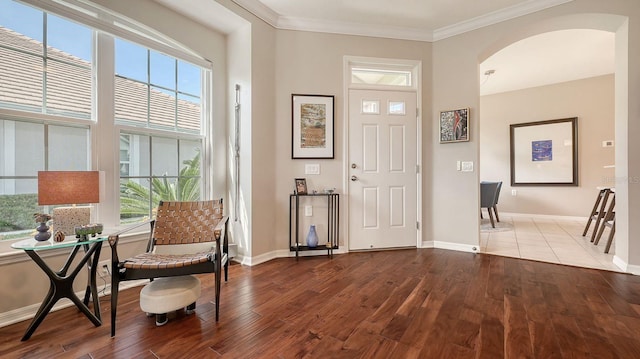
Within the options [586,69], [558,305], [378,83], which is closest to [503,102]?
[586,69]

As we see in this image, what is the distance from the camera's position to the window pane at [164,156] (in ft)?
8.68

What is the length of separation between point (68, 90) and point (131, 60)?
1.92 feet

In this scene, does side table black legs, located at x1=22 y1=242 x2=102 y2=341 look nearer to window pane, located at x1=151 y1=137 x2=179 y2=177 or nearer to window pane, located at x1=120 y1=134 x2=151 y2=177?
window pane, located at x1=120 y1=134 x2=151 y2=177

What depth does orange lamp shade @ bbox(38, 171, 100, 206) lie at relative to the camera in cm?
166

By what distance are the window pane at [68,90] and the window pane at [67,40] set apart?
0.24 ft

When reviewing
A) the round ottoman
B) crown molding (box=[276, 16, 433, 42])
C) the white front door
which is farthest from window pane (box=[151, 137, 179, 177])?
the white front door

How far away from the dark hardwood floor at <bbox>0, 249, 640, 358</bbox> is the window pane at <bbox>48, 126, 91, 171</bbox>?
1088 mm

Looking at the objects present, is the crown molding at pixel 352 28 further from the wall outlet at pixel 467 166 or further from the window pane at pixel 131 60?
the wall outlet at pixel 467 166

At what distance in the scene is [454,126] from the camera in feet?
11.4

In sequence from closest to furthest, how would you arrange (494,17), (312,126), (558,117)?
(494,17) < (312,126) < (558,117)

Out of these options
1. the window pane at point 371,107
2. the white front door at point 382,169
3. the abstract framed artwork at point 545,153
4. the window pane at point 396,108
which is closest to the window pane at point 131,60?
the white front door at point 382,169

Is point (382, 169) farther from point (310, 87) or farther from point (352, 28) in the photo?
point (352, 28)

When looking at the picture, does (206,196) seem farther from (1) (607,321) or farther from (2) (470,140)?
(1) (607,321)

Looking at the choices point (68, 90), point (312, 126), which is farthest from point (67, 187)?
point (312, 126)
